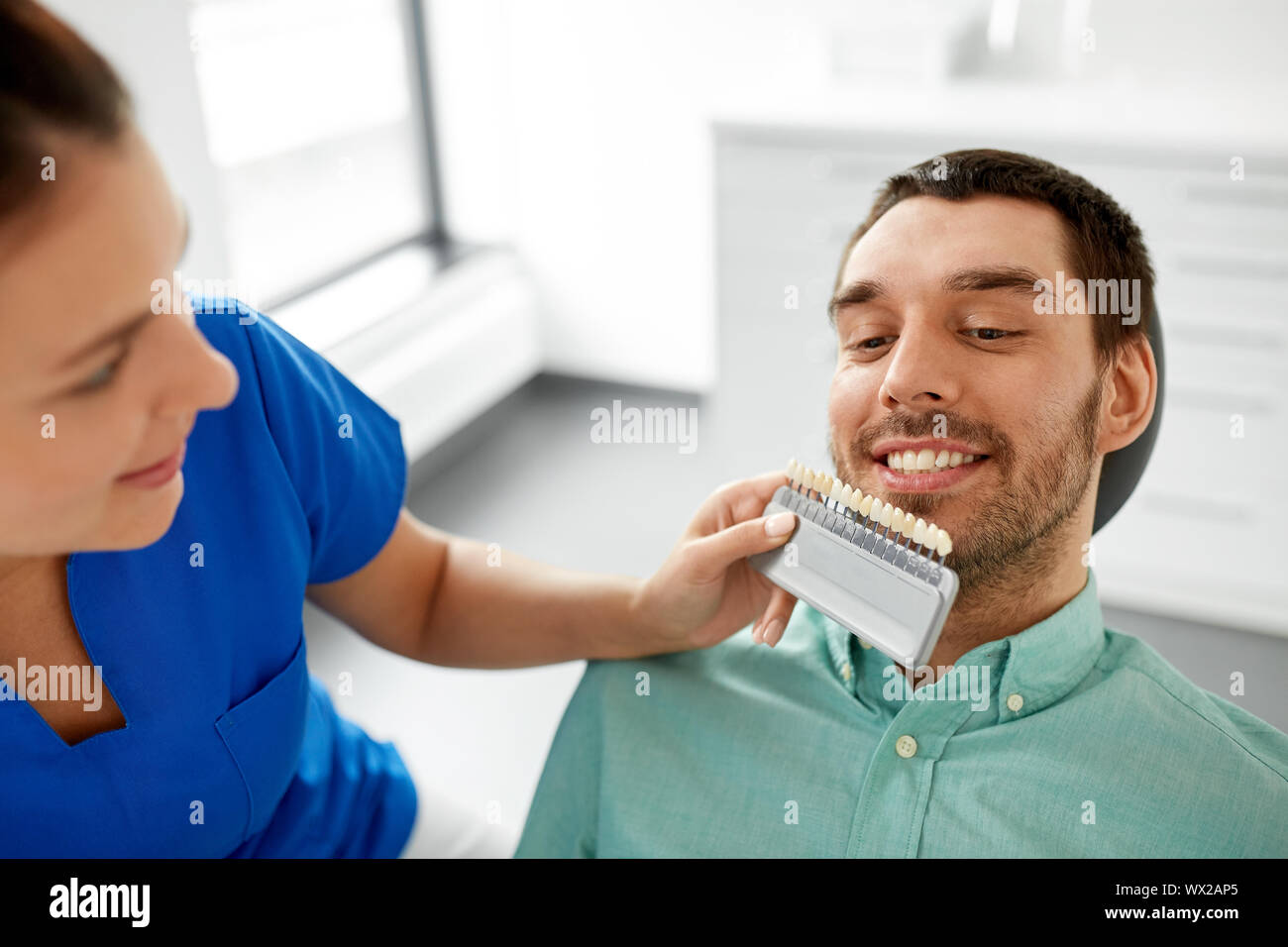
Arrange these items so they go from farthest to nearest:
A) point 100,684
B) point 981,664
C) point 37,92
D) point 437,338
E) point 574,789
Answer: point 437,338 → point 574,789 → point 981,664 → point 100,684 → point 37,92

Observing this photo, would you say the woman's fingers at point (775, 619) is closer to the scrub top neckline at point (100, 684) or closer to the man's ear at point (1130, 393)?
the man's ear at point (1130, 393)

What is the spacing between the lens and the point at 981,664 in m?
0.94

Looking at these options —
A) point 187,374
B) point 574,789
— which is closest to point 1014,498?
point 574,789

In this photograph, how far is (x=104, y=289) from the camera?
570 millimetres

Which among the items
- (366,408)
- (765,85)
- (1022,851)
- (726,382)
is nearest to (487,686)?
(726,382)

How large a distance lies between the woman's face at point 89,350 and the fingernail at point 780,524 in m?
0.41

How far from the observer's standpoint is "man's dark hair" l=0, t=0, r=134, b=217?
1.71 feet

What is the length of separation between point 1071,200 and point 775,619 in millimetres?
455

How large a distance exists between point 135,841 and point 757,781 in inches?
19.9

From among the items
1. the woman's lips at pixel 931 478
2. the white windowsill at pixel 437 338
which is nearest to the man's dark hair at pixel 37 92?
the woman's lips at pixel 931 478

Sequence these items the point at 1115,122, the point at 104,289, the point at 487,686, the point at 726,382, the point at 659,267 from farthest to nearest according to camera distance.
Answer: the point at 659,267, the point at 726,382, the point at 487,686, the point at 1115,122, the point at 104,289

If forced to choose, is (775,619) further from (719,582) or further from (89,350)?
(89,350)

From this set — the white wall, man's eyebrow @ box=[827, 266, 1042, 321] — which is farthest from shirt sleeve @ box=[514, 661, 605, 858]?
the white wall

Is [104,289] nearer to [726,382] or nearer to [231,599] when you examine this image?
[231,599]
